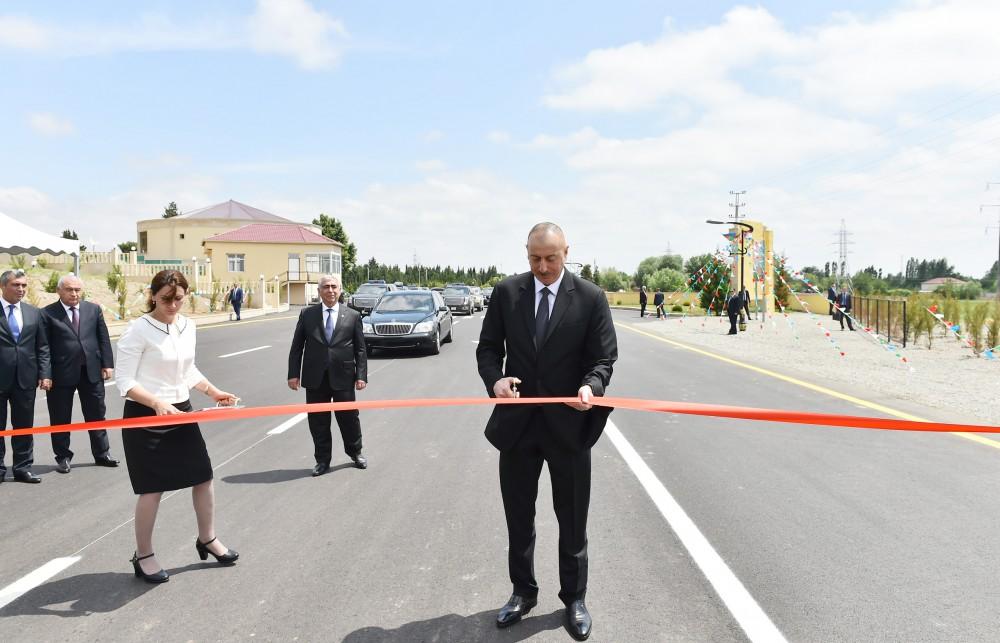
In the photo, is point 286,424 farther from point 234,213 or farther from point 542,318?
point 234,213

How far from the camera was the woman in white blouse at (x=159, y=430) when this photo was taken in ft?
13.1

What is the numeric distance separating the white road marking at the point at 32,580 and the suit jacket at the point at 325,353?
271 cm

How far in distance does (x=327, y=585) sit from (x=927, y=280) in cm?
20625

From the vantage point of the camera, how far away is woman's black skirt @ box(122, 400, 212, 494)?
13.1 ft

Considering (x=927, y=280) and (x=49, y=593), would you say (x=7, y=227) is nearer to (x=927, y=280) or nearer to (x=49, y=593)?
(x=49, y=593)

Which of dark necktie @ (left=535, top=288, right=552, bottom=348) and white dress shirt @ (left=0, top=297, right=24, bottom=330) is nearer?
dark necktie @ (left=535, top=288, right=552, bottom=348)

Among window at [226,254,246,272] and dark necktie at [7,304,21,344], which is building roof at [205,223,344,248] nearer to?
window at [226,254,246,272]

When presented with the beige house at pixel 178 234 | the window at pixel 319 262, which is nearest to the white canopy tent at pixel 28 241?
the window at pixel 319 262

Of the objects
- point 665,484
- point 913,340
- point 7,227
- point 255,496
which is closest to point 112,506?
point 255,496

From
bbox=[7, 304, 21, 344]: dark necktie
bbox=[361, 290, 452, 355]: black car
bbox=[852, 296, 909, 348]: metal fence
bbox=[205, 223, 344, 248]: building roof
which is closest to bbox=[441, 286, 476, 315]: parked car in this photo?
bbox=[852, 296, 909, 348]: metal fence

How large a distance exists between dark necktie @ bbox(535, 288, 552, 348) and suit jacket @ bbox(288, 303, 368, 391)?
3564mm

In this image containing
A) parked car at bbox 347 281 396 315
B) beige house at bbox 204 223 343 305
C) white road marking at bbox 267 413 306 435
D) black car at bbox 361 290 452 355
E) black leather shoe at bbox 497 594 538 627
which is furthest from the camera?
beige house at bbox 204 223 343 305

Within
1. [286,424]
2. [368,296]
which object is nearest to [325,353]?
[286,424]

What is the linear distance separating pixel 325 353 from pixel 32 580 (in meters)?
3.15
